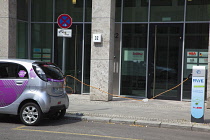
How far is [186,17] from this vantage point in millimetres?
13961

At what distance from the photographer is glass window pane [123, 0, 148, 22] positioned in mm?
14516

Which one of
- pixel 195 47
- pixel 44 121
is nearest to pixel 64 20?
pixel 44 121

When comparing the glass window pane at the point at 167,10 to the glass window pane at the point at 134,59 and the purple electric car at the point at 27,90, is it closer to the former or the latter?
the glass window pane at the point at 134,59

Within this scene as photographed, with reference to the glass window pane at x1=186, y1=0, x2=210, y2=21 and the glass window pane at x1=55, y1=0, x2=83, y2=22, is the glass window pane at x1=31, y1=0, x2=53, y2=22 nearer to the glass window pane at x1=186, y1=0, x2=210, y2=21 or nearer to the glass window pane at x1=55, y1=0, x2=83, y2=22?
the glass window pane at x1=55, y1=0, x2=83, y2=22

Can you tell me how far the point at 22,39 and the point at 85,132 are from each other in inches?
364

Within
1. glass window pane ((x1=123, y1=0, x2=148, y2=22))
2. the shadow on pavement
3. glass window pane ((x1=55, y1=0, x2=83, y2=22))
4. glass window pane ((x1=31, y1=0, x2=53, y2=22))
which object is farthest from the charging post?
glass window pane ((x1=31, y1=0, x2=53, y2=22))

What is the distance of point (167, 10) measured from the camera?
46.8ft

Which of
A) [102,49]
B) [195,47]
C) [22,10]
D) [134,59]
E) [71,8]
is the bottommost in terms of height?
[134,59]

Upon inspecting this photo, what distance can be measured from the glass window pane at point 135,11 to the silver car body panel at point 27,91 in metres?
7.25

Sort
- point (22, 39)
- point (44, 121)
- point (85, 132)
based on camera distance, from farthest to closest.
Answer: point (22, 39), point (44, 121), point (85, 132)

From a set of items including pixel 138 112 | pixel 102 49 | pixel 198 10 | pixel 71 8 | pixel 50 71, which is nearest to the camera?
pixel 50 71

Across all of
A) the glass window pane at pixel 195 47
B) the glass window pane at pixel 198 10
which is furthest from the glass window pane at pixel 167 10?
the glass window pane at pixel 195 47

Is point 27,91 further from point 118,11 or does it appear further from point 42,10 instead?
point 42,10

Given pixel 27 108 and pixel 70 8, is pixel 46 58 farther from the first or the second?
pixel 27 108
